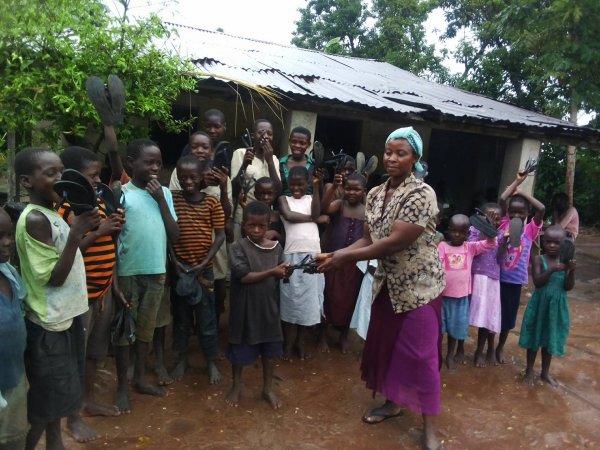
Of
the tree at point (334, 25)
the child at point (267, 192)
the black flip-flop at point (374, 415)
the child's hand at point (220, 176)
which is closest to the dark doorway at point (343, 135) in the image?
the child at point (267, 192)

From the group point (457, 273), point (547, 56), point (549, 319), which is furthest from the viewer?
point (547, 56)

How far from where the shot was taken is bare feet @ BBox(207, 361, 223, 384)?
3427 mm

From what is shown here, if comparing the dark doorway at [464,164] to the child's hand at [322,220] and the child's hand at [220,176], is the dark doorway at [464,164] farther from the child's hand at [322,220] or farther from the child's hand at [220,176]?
the child's hand at [220,176]

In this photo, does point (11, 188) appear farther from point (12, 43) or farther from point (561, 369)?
point (561, 369)

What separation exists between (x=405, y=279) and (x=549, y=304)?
5.51 ft

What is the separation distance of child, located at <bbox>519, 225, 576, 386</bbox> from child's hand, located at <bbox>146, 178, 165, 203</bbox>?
2803 millimetres

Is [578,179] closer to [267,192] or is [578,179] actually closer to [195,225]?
[267,192]

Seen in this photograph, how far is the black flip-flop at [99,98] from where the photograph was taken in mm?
2758

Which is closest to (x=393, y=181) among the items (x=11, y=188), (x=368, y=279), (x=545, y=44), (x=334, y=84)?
(x=368, y=279)

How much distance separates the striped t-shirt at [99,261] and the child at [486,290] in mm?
2891

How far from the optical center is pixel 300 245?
3766mm

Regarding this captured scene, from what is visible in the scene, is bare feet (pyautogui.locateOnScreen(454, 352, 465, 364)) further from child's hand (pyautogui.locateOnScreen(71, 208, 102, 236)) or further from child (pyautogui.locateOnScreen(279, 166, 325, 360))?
child's hand (pyautogui.locateOnScreen(71, 208, 102, 236))

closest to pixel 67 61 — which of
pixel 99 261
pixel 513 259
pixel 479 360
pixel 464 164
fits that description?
pixel 99 261

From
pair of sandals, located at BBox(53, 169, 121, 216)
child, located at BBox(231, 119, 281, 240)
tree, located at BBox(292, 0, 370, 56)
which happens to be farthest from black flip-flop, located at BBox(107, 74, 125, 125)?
tree, located at BBox(292, 0, 370, 56)
